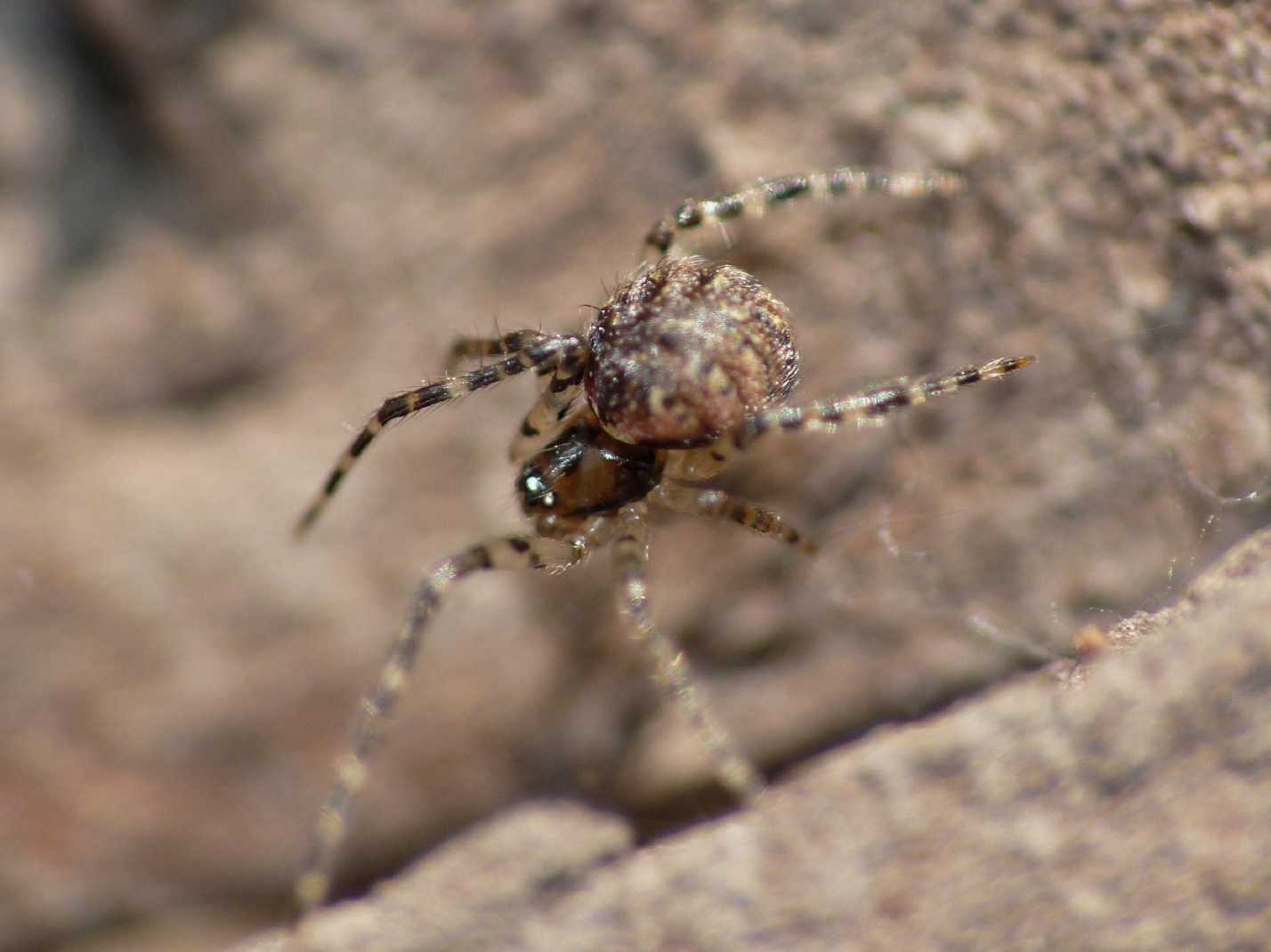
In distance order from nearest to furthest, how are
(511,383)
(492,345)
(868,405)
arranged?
(868,405) < (492,345) < (511,383)

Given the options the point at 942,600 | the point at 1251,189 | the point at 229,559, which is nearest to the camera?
the point at 1251,189

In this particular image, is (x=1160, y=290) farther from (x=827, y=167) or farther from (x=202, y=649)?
(x=202, y=649)

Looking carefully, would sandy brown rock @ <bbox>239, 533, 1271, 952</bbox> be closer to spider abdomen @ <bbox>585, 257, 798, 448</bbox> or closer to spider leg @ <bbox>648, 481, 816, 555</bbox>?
spider leg @ <bbox>648, 481, 816, 555</bbox>

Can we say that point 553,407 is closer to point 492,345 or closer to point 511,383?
point 492,345

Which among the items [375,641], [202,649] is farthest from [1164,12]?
[202,649]

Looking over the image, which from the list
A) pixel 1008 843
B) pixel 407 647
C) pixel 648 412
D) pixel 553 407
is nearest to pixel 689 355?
pixel 648 412

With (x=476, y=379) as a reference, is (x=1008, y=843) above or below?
below

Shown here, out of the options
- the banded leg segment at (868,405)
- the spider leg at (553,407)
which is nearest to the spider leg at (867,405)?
the banded leg segment at (868,405)
